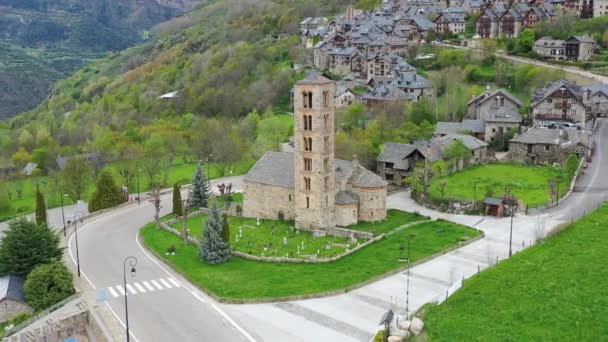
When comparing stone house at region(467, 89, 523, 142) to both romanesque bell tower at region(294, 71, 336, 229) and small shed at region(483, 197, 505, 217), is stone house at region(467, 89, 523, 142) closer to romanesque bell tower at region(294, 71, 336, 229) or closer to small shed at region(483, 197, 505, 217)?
small shed at region(483, 197, 505, 217)

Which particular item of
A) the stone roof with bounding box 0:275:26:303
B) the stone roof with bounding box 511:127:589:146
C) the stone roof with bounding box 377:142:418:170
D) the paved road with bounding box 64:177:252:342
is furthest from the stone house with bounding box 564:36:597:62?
the stone roof with bounding box 0:275:26:303

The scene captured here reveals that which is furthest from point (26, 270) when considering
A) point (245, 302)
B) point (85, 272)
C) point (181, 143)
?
point (181, 143)

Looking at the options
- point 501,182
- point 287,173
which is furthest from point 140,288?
point 501,182

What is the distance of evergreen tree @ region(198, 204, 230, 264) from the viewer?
46.6m

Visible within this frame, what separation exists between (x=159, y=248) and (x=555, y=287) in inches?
1216

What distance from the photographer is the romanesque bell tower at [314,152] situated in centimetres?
5138

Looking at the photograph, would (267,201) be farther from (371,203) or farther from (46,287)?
(46,287)

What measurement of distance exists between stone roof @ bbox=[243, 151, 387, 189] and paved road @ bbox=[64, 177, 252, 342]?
1270 centimetres

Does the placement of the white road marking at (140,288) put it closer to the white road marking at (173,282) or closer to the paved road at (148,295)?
the paved road at (148,295)

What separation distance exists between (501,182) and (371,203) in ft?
57.9

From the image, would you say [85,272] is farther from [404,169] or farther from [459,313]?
[404,169]

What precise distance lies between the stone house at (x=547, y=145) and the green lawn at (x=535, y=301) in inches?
1293

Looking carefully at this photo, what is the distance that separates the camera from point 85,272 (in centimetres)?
4675

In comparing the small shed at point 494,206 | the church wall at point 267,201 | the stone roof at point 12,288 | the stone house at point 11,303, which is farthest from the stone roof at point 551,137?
the stone house at point 11,303
